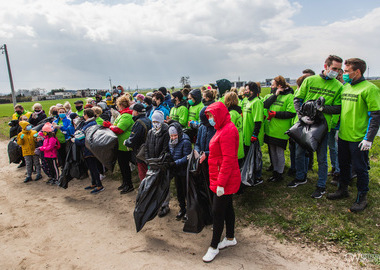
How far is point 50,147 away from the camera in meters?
6.31

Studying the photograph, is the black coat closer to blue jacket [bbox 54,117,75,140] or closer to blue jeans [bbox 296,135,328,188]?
blue jeans [bbox 296,135,328,188]

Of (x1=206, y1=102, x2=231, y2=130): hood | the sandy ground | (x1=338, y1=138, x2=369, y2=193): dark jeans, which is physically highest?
(x1=206, y1=102, x2=231, y2=130): hood

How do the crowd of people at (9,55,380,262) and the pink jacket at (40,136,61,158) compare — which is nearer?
the crowd of people at (9,55,380,262)

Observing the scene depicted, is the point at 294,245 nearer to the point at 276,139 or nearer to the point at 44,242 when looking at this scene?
the point at 276,139

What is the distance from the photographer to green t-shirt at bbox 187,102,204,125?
5.27m

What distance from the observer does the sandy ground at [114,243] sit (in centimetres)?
330

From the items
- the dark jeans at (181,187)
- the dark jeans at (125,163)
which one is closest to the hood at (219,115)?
the dark jeans at (181,187)

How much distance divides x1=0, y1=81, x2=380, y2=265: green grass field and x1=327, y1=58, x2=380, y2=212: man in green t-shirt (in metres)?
0.25

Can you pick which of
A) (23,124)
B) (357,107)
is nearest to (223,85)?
(357,107)

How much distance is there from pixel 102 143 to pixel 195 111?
2.11m

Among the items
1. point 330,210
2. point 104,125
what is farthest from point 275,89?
point 104,125

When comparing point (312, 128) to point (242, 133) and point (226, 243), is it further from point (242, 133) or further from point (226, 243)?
point (226, 243)

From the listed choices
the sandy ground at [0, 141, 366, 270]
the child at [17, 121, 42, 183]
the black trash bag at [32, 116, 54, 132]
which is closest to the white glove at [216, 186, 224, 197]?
the sandy ground at [0, 141, 366, 270]

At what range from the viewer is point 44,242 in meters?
4.12
